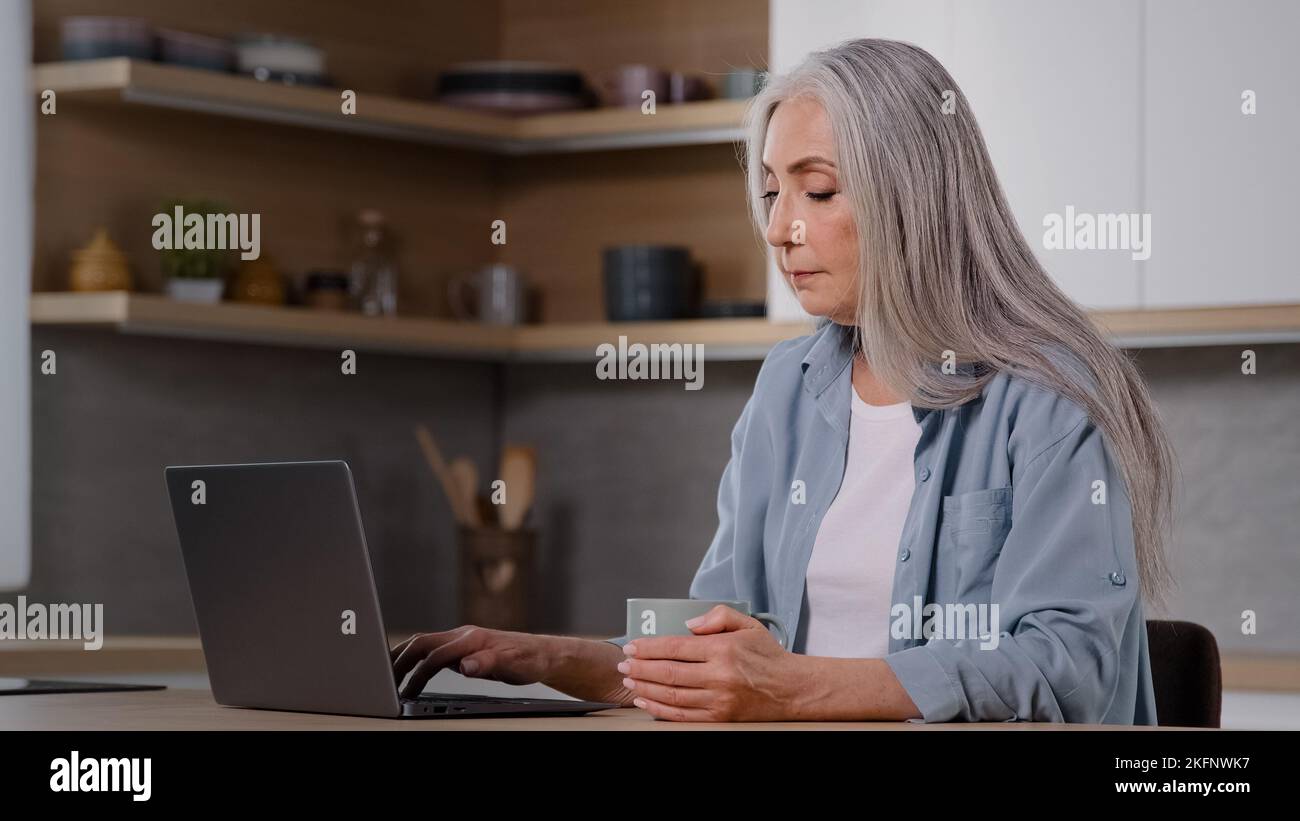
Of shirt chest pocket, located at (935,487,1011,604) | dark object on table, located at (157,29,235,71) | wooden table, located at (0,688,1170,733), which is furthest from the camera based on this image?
dark object on table, located at (157,29,235,71)

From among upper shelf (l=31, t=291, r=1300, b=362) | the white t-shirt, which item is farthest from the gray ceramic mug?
upper shelf (l=31, t=291, r=1300, b=362)

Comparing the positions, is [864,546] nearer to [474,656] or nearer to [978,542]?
[978,542]

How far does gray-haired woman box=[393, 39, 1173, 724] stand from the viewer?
4.60ft

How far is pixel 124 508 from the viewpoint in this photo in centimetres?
301

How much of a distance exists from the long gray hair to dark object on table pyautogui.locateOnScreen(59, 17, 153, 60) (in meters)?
1.55

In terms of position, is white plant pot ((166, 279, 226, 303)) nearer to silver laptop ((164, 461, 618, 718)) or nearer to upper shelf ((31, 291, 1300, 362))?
upper shelf ((31, 291, 1300, 362))

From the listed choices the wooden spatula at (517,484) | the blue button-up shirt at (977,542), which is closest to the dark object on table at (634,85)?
the wooden spatula at (517,484)

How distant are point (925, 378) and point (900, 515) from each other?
131mm

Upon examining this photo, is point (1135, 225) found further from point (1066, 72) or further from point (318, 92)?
point (318, 92)

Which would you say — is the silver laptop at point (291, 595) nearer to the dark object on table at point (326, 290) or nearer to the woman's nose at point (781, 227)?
the woman's nose at point (781, 227)

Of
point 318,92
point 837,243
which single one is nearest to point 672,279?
point 318,92

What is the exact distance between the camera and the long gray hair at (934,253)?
158 centimetres

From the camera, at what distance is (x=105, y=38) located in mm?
2836
